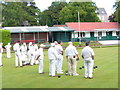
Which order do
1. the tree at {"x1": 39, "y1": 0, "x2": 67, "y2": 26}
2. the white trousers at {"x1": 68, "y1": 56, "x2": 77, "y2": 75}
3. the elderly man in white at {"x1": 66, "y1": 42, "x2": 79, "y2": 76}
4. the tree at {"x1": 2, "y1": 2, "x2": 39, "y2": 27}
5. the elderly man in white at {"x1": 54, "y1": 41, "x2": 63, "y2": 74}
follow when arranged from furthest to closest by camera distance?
the tree at {"x1": 39, "y1": 0, "x2": 67, "y2": 26} → the tree at {"x1": 2, "y1": 2, "x2": 39, "y2": 27} → the elderly man in white at {"x1": 54, "y1": 41, "x2": 63, "y2": 74} → the white trousers at {"x1": 68, "y1": 56, "x2": 77, "y2": 75} → the elderly man in white at {"x1": 66, "y1": 42, "x2": 79, "y2": 76}

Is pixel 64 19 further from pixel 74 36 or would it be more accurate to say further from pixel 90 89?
pixel 90 89

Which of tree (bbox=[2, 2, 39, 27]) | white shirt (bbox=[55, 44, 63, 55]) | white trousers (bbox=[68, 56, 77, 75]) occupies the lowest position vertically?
white trousers (bbox=[68, 56, 77, 75])

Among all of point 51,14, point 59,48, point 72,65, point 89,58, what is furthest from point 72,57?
point 51,14

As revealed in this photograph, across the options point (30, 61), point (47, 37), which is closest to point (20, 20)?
point (47, 37)

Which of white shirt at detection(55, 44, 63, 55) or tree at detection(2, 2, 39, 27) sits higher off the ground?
tree at detection(2, 2, 39, 27)

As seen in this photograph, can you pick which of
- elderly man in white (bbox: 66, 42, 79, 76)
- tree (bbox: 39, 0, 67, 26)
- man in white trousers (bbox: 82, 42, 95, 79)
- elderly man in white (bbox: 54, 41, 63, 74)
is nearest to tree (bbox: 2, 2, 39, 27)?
tree (bbox: 39, 0, 67, 26)

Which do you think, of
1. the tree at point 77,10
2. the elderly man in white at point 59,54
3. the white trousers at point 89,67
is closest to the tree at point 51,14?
the tree at point 77,10

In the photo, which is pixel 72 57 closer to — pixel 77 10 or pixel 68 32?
pixel 68 32

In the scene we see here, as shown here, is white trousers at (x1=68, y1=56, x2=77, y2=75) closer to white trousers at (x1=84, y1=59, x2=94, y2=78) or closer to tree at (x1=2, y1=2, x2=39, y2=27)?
white trousers at (x1=84, y1=59, x2=94, y2=78)

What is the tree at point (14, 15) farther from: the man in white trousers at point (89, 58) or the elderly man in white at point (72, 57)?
the man in white trousers at point (89, 58)

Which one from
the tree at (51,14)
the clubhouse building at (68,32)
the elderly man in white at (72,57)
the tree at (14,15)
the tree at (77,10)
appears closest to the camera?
the elderly man in white at (72,57)

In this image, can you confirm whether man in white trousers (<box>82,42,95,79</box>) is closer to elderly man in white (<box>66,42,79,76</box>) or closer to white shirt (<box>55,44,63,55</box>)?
elderly man in white (<box>66,42,79,76</box>)

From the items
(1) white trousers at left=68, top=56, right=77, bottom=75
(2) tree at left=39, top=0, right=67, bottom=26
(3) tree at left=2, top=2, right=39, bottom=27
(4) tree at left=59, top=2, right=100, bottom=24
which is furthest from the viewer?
(2) tree at left=39, top=0, right=67, bottom=26

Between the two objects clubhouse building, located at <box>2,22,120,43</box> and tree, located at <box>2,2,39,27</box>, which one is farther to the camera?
tree, located at <box>2,2,39,27</box>
